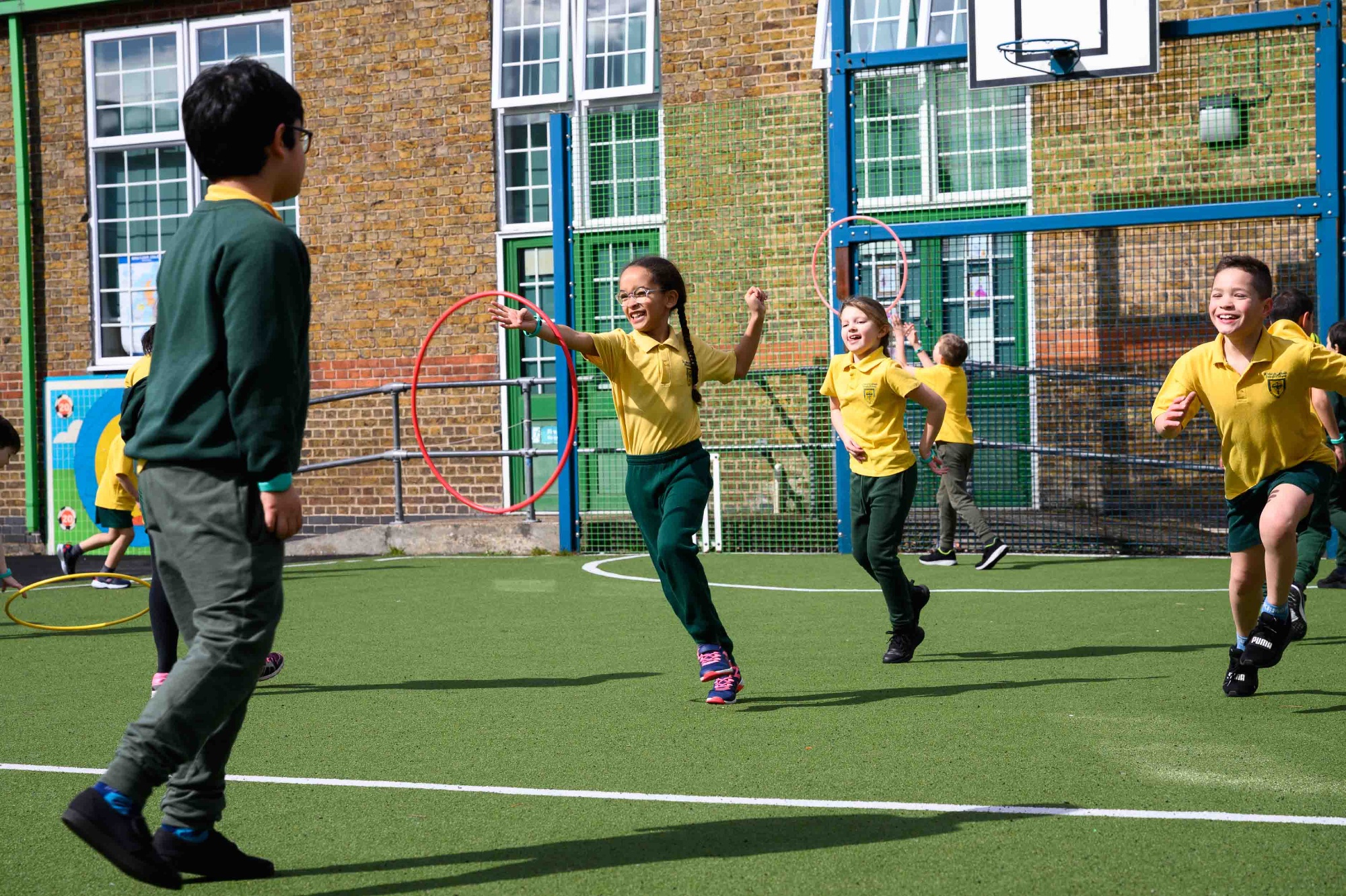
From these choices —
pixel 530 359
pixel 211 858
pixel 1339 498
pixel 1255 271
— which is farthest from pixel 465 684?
pixel 530 359

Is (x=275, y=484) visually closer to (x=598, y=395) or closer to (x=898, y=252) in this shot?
(x=898, y=252)

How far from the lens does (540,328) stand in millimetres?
5730

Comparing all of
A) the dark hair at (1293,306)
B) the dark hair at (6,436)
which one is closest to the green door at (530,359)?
the dark hair at (6,436)

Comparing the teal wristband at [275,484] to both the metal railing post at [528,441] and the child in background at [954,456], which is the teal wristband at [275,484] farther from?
the metal railing post at [528,441]

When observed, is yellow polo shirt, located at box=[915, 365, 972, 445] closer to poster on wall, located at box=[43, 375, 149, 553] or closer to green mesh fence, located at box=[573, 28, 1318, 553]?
green mesh fence, located at box=[573, 28, 1318, 553]

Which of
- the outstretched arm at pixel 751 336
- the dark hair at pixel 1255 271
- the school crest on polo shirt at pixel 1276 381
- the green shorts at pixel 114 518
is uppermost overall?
the dark hair at pixel 1255 271

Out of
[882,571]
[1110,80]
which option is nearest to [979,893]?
[882,571]

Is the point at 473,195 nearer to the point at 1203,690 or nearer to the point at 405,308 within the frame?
the point at 405,308

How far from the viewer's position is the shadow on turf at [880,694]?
5.88 m

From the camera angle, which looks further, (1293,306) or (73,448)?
(73,448)

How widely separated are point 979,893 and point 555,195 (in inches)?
426

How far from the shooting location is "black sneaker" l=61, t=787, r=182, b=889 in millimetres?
3201

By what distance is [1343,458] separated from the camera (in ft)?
30.1

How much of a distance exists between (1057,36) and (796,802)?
8925 mm
